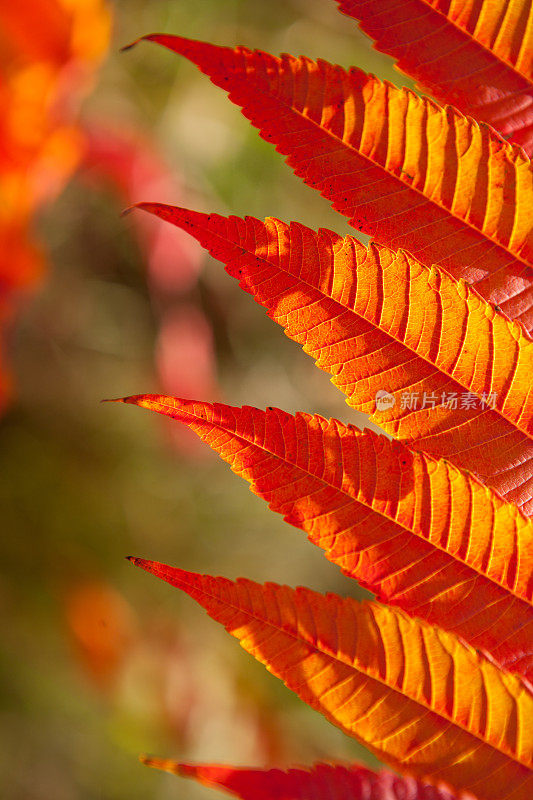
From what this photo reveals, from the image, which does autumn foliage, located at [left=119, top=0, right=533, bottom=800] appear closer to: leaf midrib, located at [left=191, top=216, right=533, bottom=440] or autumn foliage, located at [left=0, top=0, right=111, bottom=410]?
leaf midrib, located at [left=191, top=216, right=533, bottom=440]

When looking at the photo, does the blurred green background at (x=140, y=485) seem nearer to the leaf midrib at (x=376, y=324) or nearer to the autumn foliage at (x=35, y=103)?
the autumn foliage at (x=35, y=103)

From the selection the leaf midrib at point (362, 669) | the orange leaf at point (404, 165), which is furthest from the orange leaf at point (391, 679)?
the orange leaf at point (404, 165)

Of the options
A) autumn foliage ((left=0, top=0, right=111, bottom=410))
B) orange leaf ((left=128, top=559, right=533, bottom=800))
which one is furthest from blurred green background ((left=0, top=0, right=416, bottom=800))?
orange leaf ((left=128, top=559, right=533, bottom=800))

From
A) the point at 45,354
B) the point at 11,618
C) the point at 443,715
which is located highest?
the point at 443,715

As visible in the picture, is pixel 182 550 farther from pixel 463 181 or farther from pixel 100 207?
pixel 463 181

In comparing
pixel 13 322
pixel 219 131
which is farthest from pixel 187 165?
pixel 13 322
